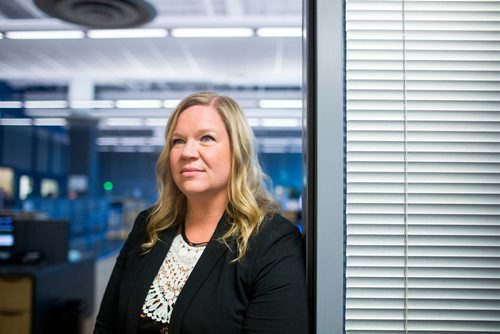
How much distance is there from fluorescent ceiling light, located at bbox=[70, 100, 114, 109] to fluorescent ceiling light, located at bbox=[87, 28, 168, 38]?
3457 mm

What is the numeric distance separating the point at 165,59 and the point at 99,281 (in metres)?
3.95

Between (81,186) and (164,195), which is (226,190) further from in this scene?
(81,186)

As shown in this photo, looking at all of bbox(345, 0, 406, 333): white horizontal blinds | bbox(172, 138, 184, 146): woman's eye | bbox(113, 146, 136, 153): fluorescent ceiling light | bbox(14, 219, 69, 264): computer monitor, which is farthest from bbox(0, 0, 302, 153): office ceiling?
bbox(113, 146, 136, 153): fluorescent ceiling light

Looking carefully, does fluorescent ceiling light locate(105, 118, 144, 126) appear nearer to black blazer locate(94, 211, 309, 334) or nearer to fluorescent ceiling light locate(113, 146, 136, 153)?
fluorescent ceiling light locate(113, 146, 136, 153)

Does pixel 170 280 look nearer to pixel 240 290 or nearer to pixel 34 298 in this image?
pixel 240 290

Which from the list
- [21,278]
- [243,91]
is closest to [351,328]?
[21,278]

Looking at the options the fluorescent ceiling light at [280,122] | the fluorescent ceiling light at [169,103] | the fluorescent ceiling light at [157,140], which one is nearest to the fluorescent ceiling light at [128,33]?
the fluorescent ceiling light at [169,103]

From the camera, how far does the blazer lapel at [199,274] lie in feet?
4.02

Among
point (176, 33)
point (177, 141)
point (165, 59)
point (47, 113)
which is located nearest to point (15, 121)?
point (47, 113)

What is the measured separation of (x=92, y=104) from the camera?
9.00 m

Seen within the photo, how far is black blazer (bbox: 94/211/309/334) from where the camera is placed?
120cm

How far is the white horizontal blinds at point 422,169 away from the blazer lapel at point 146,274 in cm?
65

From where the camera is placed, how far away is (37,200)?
9.65 meters

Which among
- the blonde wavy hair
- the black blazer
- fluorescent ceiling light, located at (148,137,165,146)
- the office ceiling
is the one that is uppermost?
the office ceiling
